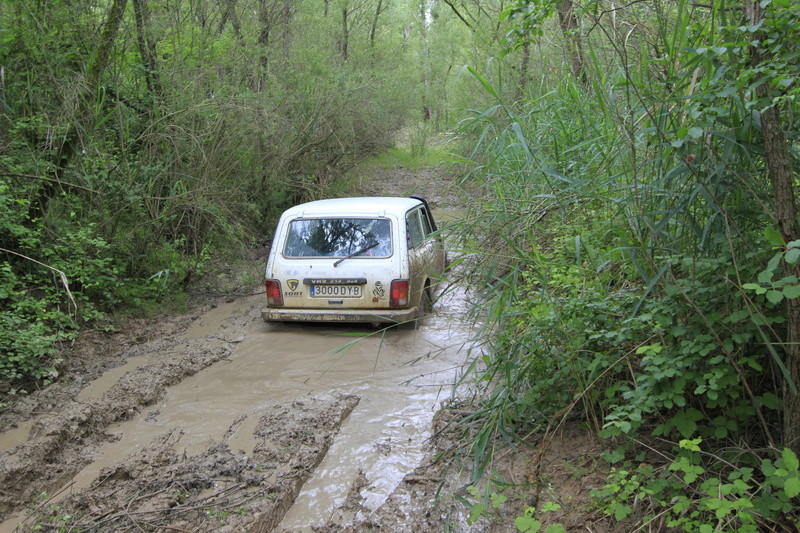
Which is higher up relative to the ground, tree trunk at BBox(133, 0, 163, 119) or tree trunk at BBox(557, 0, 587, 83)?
tree trunk at BBox(133, 0, 163, 119)

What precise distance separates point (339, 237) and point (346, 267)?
46cm

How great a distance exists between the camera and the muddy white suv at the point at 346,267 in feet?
23.9

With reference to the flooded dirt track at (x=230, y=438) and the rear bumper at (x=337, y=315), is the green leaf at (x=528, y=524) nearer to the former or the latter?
the flooded dirt track at (x=230, y=438)

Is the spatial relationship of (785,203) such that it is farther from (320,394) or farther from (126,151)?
(126,151)

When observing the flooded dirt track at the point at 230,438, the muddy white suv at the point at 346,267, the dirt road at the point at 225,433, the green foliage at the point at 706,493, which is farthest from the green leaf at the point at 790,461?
the muddy white suv at the point at 346,267

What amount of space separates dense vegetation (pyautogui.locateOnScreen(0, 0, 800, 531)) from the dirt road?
68 centimetres

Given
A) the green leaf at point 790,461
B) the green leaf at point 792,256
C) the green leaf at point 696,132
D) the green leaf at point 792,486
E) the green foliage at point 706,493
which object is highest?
the green leaf at point 696,132

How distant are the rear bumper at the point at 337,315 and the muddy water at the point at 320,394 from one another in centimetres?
24

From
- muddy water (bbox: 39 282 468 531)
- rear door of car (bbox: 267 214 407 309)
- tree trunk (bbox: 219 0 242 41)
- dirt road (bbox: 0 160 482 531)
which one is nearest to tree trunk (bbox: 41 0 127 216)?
dirt road (bbox: 0 160 482 531)

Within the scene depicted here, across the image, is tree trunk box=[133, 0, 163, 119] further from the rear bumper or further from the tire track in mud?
the tire track in mud

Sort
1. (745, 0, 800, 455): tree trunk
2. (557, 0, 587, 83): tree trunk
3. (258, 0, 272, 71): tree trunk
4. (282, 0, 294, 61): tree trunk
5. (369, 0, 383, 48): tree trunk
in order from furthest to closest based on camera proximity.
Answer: (369, 0, 383, 48): tree trunk, (282, 0, 294, 61): tree trunk, (258, 0, 272, 71): tree trunk, (557, 0, 587, 83): tree trunk, (745, 0, 800, 455): tree trunk

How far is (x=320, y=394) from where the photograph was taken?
580 centimetres

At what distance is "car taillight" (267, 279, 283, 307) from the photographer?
7.51 metres

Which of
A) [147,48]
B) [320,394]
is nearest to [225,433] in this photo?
[320,394]
